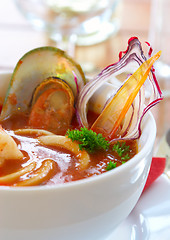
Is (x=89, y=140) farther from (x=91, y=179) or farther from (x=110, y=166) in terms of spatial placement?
(x=91, y=179)

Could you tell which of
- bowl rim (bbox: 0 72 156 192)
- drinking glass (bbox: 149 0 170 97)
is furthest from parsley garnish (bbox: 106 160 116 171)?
drinking glass (bbox: 149 0 170 97)

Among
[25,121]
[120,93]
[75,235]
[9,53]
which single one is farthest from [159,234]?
[9,53]

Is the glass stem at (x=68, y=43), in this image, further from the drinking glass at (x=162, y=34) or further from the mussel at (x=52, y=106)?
the mussel at (x=52, y=106)

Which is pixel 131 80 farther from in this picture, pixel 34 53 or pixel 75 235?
pixel 75 235

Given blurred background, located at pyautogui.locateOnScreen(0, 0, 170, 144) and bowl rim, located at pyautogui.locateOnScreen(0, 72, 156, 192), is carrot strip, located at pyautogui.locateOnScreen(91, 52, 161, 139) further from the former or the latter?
blurred background, located at pyautogui.locateOnScreen(0, 0, 170, 144)

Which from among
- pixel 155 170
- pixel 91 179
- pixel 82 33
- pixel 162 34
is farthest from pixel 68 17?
pixel 91 179
